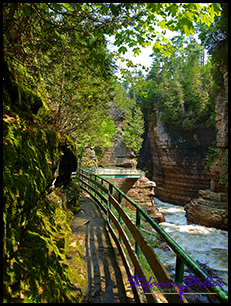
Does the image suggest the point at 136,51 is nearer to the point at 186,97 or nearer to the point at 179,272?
the point at 179,272

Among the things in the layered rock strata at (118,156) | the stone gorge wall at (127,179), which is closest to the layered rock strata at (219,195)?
the stone gorge wall at (127,179)

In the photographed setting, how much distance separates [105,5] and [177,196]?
32262 millimetres

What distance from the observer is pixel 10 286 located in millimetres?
1797

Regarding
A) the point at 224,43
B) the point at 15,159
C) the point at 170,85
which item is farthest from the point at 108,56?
the point at 170,85

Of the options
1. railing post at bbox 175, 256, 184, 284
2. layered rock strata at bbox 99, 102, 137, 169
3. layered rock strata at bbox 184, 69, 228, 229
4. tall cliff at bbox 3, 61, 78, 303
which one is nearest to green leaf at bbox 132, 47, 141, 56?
tall cliff at bbox 3, 61, 78, 303

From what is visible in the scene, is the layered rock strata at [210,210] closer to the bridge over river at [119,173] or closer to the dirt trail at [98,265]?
the bridge over river at [119,173]

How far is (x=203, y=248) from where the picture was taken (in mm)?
14164

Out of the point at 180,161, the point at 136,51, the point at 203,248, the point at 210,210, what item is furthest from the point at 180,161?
the point at 136,51

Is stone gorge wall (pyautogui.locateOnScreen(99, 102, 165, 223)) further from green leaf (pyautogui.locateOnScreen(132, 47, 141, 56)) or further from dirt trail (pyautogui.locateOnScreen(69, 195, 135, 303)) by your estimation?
green leaf (pyautogui.locateOnScreen(132, 47, 141, 56))

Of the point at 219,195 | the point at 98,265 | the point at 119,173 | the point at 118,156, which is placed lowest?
the point at 219,195

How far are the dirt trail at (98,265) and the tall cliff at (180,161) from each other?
94.1 ft

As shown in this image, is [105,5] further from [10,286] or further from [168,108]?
[168,108]

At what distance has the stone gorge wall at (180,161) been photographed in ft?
99.5

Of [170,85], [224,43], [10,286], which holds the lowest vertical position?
[10,286]
